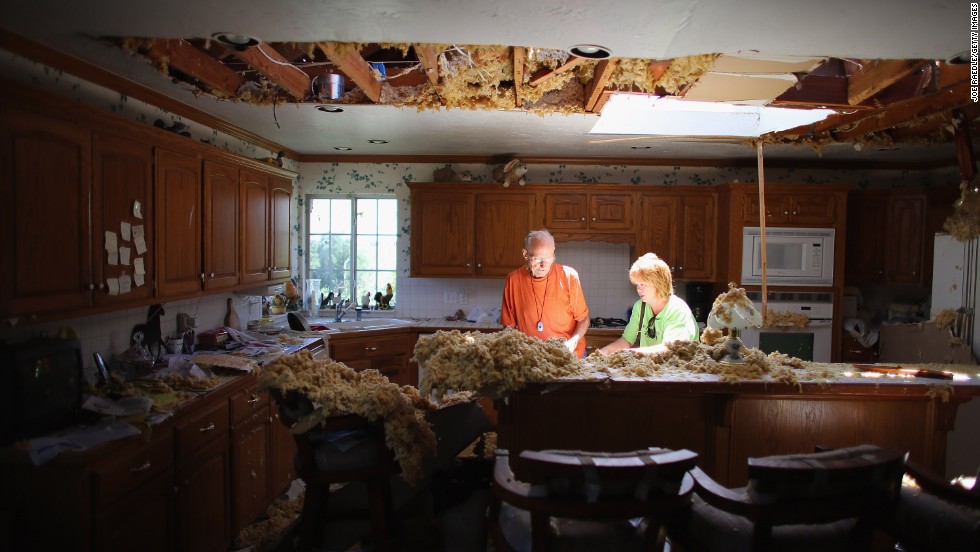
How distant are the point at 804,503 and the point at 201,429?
2.44m

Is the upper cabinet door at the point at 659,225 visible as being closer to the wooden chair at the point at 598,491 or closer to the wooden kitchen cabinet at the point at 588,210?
the wooden kitchen cabinet at the point at 588,210

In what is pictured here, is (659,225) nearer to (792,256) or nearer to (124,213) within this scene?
(792,256)

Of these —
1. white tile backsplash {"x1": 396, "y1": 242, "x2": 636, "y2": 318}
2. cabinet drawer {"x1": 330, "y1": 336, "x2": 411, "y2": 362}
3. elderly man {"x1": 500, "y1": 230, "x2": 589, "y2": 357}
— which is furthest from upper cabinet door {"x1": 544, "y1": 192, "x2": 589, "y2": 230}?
cabinet drawer {"x1": 330, "y1": 336, "x2": 411, "y2": 362}

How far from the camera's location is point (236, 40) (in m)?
2.20

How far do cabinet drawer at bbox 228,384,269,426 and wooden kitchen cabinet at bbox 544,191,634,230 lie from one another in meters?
2.86

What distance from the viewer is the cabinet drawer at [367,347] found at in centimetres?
447

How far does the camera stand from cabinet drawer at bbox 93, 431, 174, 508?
6.54 ft

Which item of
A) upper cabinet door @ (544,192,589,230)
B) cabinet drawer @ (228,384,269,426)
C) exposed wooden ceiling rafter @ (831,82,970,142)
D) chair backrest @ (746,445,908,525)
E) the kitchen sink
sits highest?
exposed wooden ceiling rafter @ (831,82,970,142)

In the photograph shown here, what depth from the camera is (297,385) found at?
1994mm

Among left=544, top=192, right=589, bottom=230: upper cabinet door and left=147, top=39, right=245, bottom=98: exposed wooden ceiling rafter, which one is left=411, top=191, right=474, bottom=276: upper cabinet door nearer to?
left=544, top=192, right=589, bottom=230: upper cabinet door

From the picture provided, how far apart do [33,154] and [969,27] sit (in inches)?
129

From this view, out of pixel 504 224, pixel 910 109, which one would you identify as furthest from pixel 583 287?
pixel 910 109

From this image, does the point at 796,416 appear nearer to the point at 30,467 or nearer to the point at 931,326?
the point at 931,326

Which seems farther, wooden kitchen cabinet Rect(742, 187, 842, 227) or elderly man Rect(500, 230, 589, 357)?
wooden kitchen cabinet Rect(742, 187, 842, 227)
